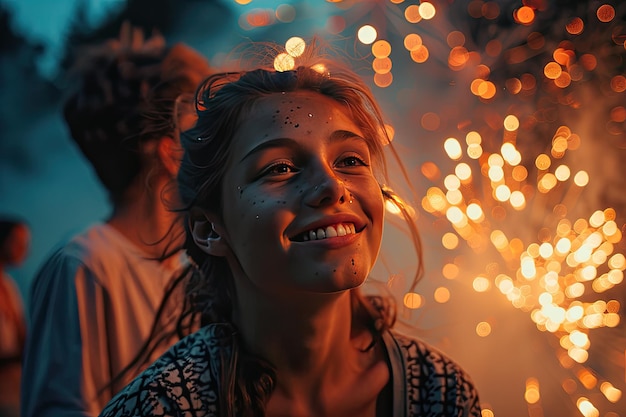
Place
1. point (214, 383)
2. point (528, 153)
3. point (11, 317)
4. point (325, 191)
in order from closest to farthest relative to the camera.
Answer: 1. point (325, 191)
2. point (214, 383)
3. point (528, 153)
4. point (11, 317)

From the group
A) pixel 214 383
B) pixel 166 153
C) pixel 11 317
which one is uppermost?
pixel 166 153

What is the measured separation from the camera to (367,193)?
42.1 inches

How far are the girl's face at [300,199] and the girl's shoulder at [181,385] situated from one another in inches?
6.0

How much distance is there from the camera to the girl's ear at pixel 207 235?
1134 mm

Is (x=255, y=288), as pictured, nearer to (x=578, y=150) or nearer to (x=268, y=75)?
(x=268, y=75)

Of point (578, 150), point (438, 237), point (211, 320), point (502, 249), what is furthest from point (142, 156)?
point (578, 150)

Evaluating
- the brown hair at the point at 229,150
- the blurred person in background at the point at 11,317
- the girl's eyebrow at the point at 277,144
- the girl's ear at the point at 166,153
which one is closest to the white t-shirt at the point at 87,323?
the girl's ear at the point at 166,153

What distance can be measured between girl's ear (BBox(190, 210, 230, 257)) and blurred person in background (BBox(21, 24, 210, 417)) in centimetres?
41

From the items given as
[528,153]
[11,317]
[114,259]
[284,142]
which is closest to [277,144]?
[284,142]

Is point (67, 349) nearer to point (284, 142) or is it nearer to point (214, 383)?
point (214, 383)

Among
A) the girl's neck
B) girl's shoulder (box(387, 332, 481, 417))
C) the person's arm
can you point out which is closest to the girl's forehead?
the girl's neck

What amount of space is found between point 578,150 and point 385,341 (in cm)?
69

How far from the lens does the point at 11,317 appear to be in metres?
2.33

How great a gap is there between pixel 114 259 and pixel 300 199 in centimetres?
93
